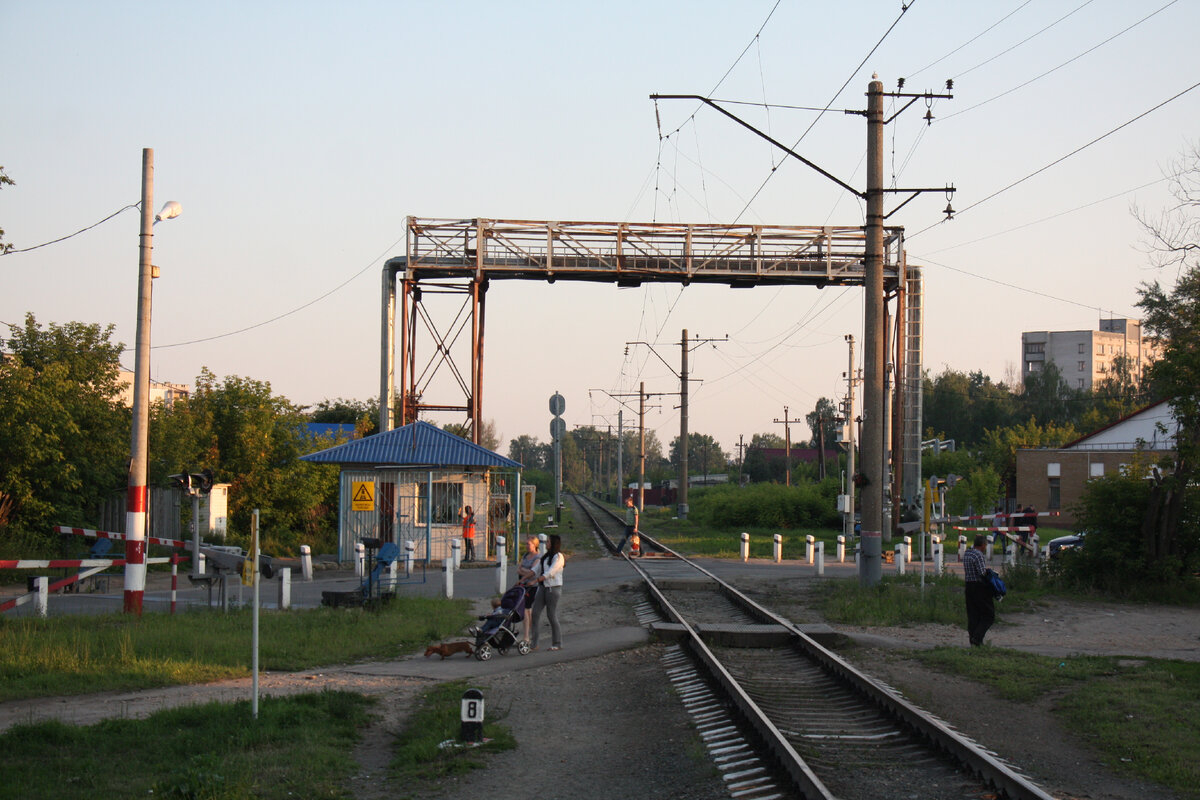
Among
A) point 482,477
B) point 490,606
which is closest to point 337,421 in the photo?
point 482,477

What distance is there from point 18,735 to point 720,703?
5976mm

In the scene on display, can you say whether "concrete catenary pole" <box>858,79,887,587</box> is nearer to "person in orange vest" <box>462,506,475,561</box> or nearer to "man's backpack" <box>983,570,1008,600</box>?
"man's backpack" <box>983,570,1008,600</box>

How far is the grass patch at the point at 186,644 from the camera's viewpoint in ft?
38.0

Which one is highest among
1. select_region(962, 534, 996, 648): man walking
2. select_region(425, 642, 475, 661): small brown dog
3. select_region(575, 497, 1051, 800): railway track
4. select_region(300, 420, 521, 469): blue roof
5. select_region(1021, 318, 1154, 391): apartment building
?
select_region(1021, 318, 1154, 391): apartment building

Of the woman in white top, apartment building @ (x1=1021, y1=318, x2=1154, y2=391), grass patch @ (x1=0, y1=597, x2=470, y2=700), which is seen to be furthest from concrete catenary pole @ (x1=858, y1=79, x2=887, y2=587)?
apartment building @ (x1=1021, y1=318, x2=1154, y2=391)

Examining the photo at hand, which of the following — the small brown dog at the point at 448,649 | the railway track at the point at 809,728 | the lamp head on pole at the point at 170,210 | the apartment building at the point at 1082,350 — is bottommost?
the small brown dog at the point at 448,649

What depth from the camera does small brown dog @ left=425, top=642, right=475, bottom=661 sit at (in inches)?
546

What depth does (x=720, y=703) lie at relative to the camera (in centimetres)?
1032

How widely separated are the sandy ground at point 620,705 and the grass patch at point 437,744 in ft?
0.48

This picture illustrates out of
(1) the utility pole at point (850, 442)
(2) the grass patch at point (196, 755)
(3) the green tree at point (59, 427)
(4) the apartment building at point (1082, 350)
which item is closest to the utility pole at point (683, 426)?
(1) the utility pole at point (850, 442)

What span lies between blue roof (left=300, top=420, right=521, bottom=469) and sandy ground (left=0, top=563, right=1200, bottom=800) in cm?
1199

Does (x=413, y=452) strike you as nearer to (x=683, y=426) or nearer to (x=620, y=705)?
(x=620, y=705)

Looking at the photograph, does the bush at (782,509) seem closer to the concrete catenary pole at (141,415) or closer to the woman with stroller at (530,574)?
the woman with stroller at (530,574)

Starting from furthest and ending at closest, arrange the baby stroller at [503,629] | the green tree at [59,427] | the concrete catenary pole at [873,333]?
1. the green tree at [59,427]
2. the concrete catenary pole at [873,333]
3. the baby stroller at [503,629]
